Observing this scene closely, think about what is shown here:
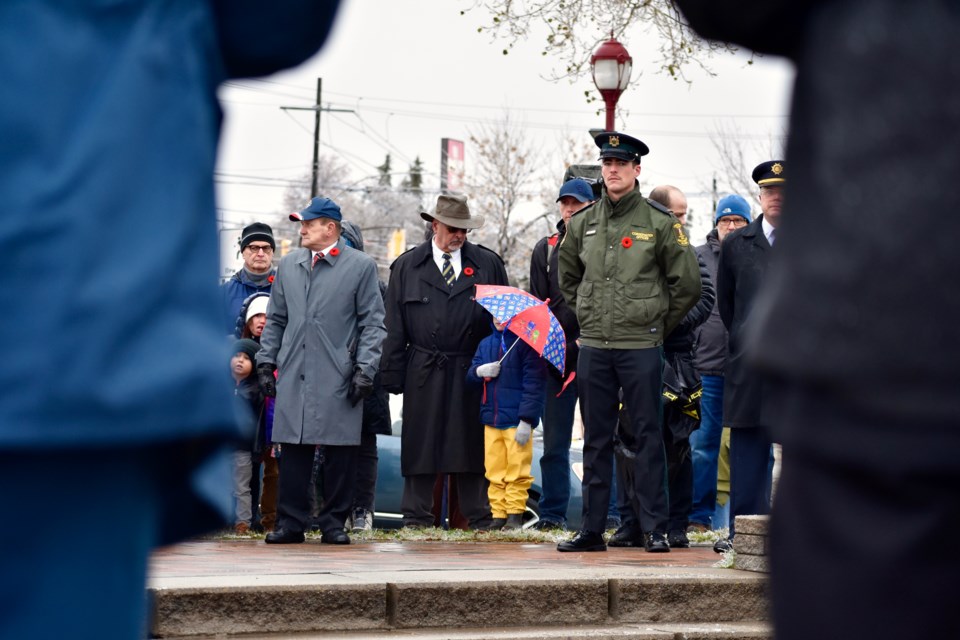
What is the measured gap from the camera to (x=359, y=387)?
939cm

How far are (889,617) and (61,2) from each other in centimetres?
117

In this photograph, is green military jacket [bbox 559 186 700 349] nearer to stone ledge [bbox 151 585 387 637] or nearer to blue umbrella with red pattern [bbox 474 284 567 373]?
blue umbrella with red pattern [bbox 474 284 567 373]

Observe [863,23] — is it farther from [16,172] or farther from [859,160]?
[16,172]

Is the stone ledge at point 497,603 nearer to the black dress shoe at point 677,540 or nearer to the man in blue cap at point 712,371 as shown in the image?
the black dress shoe at point 677,540

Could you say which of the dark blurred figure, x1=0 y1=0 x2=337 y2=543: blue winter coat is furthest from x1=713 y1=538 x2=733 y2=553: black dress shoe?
x1=0 y1=0 x2=337 y2=543: blue winter coat

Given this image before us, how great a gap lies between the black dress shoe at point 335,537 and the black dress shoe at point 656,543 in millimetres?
1873

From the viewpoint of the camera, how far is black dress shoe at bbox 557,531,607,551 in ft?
28.9

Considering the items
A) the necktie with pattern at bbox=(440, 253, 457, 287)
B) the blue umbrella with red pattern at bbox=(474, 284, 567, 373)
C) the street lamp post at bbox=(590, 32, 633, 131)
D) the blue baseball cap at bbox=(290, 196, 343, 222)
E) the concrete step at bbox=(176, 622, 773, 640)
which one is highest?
the street lamp post at bbox=(590, 32, 633, 131)

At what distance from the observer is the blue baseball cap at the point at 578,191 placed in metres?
11.0

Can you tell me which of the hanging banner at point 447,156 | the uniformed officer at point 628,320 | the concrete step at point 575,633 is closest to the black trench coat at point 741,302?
the uniformed officer at point 628,320

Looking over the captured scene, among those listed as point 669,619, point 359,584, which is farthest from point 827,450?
point 669,619

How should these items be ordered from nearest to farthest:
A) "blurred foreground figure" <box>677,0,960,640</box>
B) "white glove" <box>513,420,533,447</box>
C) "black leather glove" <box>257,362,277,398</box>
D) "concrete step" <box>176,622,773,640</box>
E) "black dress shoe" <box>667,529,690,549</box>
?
"blurred foreground figure" <box>677,0,960,640</box>, "concrete step" <box>176,622,773,640</box>, "black dress shoe" <box>667,529,690,549</box>, "black leather glove" <box>257,362,277,398</box>, "white glove" <box>513,420,533,447</box>

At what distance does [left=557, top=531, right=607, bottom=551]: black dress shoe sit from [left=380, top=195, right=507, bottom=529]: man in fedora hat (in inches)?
Answer: 76.1

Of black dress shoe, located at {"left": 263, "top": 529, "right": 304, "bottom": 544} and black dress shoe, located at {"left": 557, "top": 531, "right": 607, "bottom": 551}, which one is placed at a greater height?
black dress shoe, located at {"left": 557, "top": 531, "right": 607, "bottom": 551}
